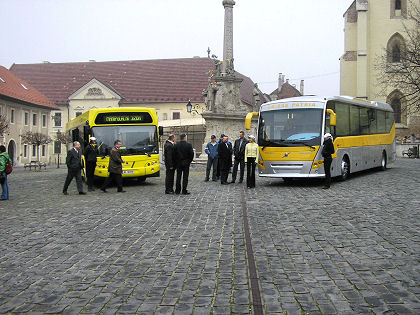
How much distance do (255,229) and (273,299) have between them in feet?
13.1

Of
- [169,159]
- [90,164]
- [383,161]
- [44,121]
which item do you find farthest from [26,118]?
[169,159]

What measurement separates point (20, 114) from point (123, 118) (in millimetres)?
36686

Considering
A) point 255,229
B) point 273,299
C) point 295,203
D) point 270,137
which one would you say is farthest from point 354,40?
point 273,299

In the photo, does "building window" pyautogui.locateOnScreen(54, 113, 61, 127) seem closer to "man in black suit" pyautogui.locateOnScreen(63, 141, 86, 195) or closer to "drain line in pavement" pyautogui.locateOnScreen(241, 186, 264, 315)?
"man in black suit" pyautogui.locateOnScreen(63, 141, 86, 195)

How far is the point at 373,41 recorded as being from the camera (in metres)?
53.6

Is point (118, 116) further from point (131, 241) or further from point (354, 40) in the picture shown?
point (354, 40)

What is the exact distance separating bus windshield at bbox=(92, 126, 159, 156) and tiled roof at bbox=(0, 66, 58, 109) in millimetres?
30824

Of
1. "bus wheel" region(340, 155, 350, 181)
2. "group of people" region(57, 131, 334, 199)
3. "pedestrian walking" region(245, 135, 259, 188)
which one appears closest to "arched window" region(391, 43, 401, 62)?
"bus wheel" region(340, 155, 350, 181)

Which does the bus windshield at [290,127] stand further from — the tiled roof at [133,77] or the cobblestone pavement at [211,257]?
the tiled roof at [133,77]

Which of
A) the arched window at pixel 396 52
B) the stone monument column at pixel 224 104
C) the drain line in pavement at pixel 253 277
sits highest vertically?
the arched window at pixel 396 52

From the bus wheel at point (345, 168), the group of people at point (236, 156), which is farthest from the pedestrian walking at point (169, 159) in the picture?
the bus wheel at point (345, 168)

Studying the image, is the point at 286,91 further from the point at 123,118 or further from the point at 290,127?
the point at 290,127

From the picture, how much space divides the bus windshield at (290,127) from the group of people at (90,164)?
4882mm

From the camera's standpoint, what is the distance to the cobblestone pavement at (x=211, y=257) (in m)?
4.94
